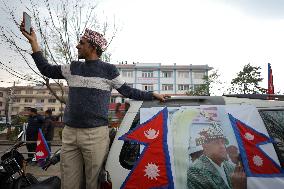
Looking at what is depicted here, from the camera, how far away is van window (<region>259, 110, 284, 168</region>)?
7.57 ft

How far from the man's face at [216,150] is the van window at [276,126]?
0.42 m

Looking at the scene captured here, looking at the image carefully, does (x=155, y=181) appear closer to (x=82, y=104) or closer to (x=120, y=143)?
(x=120, y=143)

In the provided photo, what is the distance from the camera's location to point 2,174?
3.46 metres

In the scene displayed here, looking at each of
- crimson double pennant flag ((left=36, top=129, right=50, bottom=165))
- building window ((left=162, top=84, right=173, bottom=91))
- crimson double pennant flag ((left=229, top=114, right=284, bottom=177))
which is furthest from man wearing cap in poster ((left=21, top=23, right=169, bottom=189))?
building window ((left=162, top=84, right=173, bottom=91))

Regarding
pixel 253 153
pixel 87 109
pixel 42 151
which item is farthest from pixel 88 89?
pixel 42 151

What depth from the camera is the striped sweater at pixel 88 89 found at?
2.50 meters

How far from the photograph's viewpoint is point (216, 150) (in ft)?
7.41

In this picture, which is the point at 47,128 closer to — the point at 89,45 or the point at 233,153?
the point at 89,45

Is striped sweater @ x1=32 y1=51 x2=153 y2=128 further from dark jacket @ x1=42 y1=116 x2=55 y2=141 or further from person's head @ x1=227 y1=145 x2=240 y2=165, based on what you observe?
dark jacket @ x1=42 y1=116 x2=55 y2=141

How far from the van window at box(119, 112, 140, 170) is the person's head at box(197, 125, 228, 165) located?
0.50m

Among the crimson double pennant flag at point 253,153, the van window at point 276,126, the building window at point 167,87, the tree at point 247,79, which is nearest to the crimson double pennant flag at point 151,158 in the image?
the crimson double pennant flag at point 253,153

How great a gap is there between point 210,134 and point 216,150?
0.43 feet

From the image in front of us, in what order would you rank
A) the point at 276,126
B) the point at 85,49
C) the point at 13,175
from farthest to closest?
the point at 13,175
the point at 85,49
the point at 276,126

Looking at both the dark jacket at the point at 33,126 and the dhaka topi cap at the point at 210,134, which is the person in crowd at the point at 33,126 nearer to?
the dark jacket at the point at 33,126
